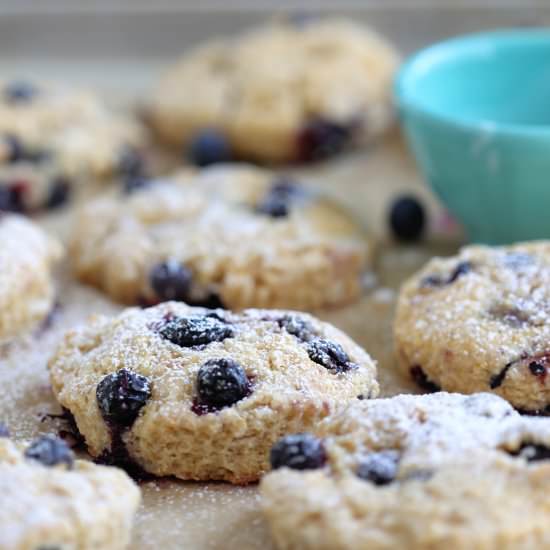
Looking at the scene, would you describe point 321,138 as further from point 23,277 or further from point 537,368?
point 537,368

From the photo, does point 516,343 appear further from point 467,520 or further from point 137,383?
point 137,383

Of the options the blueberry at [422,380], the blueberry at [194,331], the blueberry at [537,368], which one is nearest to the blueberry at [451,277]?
the blueberry at [422,380]

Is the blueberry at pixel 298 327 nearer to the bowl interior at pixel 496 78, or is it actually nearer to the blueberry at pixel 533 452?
the blueberry at pixel 533 452

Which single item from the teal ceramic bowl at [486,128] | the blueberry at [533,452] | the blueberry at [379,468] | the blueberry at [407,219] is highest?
the teal ceramic bowl at [486,128]

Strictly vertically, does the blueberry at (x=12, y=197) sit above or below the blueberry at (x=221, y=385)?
below

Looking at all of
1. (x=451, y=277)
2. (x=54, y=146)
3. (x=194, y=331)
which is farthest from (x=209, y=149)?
(x=194, y=331)

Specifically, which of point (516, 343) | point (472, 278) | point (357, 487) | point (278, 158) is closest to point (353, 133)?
point (278, 158)

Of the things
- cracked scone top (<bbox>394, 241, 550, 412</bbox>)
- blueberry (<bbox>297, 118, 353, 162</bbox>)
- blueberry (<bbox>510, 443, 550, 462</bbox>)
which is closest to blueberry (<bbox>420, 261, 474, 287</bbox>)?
cracked scone top (<bbox>394, 241, 550, 412</bbox>)
